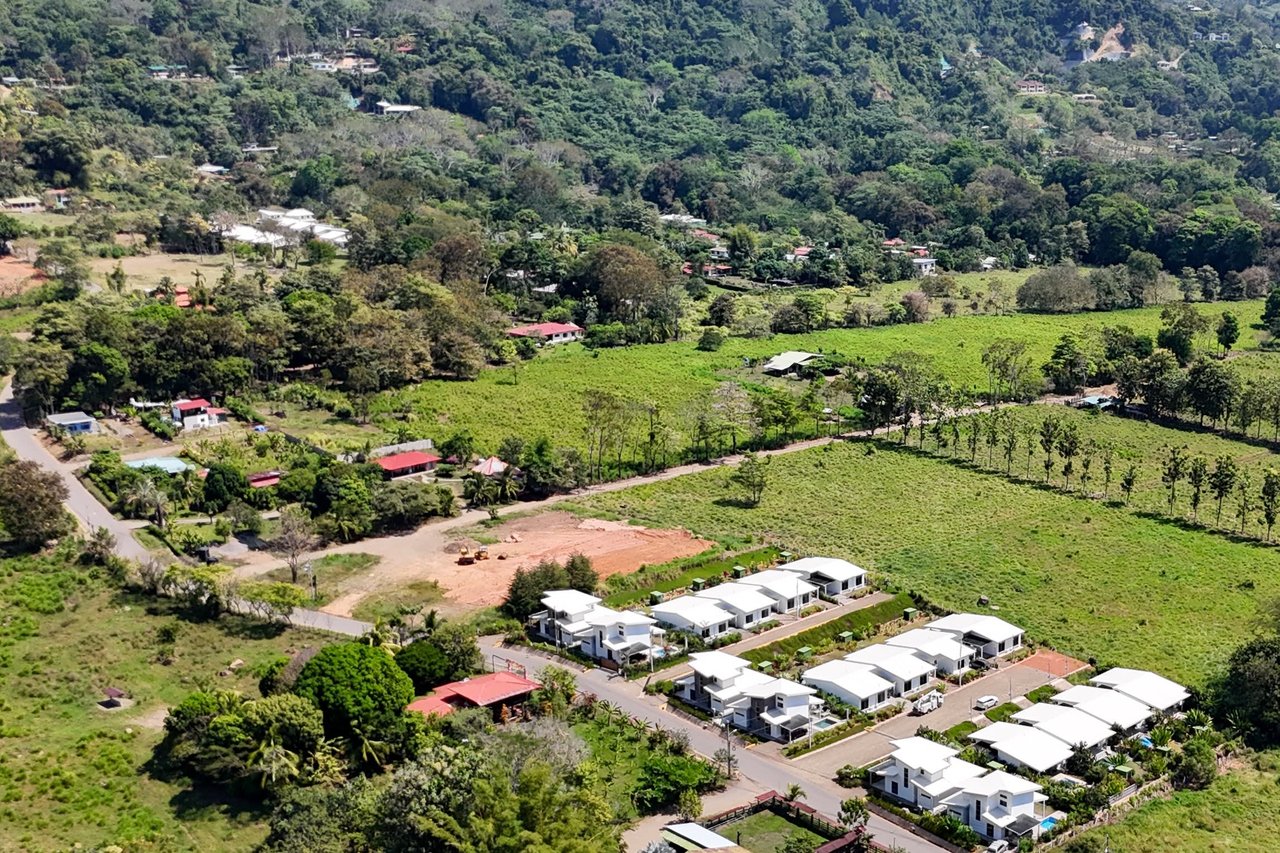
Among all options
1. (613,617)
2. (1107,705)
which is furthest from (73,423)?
(1107,705)

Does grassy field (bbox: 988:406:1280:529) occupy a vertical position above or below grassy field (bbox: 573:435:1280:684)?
above

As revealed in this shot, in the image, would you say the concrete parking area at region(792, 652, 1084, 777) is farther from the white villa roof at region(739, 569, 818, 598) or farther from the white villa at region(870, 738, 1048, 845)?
the white villa roof at region(739, 569, 818, 598)

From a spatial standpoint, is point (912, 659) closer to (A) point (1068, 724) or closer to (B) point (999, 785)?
(A) point (1068, 724)

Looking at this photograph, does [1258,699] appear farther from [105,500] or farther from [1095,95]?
[1095,95]

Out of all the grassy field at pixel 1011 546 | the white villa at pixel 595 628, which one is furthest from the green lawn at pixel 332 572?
the grassy field at pixel 1011 546

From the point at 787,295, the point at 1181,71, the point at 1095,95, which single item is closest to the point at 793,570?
the point at 787,295

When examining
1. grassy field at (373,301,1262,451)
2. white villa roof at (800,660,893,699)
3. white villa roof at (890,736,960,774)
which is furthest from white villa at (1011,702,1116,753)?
grassy field at (373,301,1262,451)
